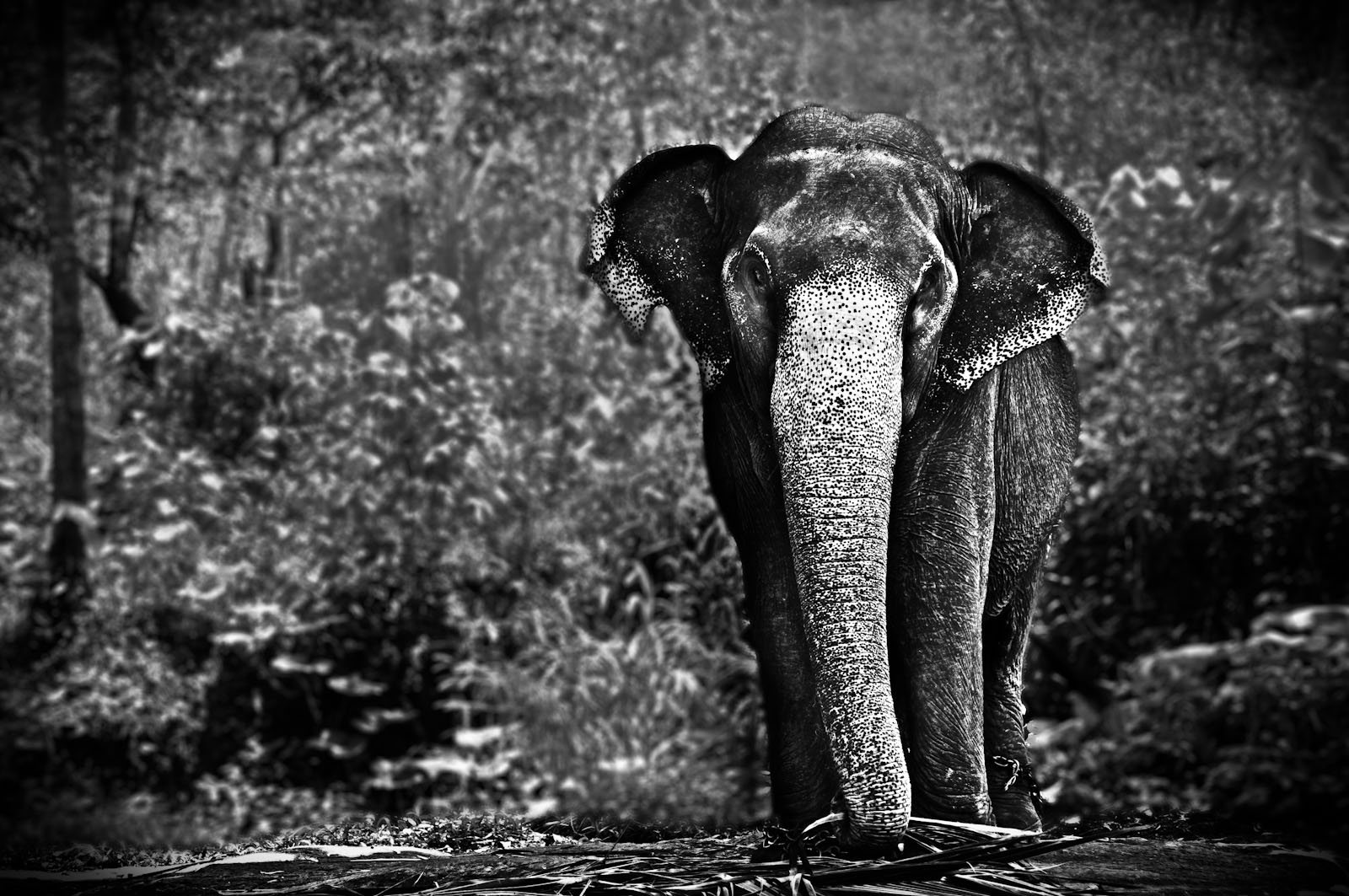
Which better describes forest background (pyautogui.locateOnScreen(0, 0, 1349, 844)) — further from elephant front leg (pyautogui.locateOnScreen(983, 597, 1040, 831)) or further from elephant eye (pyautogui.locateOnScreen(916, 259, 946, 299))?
elephant eye (pyautogui.locateOnScreen(916, 259, 946, 299))

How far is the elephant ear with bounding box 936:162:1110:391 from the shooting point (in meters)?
2.57

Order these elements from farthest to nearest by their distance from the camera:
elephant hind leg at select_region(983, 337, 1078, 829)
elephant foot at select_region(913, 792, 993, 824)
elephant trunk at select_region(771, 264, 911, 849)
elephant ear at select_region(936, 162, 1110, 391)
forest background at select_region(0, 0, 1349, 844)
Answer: forest background at select_region(0, 0, 1349, 844) < elephant hind leg at select_region(983, 337, 1078, 829) < elephant ear at select_region(936, 162, 1110, 391) < elephant foot at select_region(913, 792, 993, 824) < elephant trunk at select_region(771, 264, 911, 849)

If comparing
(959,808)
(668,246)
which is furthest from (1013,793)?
(668,246)

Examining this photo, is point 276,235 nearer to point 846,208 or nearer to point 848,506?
point 846,208

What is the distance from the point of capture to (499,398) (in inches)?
277

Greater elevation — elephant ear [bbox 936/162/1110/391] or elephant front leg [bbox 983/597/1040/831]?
elephant ear [bbox 936/162/1110/391]

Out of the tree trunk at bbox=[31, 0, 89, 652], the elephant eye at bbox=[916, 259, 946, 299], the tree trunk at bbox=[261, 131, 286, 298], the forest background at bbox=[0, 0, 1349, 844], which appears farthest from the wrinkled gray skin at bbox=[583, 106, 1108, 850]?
the tree trunk at bbox=[261, 131, 286, 298]

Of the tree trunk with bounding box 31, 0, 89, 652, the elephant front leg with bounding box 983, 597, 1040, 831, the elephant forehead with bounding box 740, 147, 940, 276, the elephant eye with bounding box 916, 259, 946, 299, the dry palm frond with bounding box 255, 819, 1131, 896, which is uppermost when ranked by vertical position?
the tree trunk with bounding box 31, 0, 89, 652

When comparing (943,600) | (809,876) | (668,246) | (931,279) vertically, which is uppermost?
(668,246)

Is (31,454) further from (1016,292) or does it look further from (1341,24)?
(1341,24)

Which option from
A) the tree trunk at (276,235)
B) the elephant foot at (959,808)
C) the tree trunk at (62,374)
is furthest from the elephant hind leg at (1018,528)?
the tree trunk at (276,235)

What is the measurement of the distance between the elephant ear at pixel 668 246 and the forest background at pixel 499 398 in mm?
2649

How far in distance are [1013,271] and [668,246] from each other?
69cm

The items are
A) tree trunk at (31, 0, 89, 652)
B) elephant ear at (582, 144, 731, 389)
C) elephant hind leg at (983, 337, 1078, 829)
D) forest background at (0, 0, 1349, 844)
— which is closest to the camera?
elephant ear at (582, 144, 731, 389)
